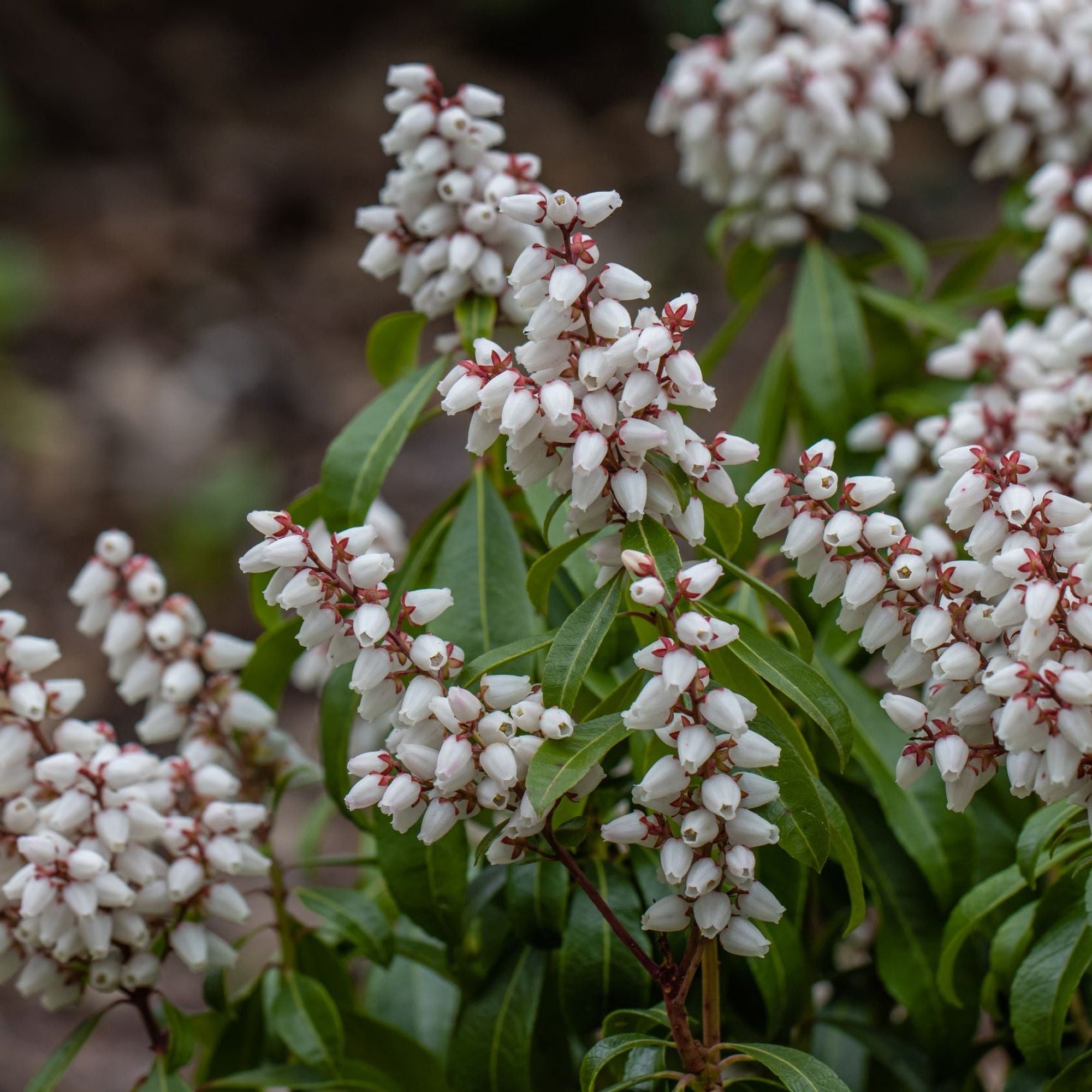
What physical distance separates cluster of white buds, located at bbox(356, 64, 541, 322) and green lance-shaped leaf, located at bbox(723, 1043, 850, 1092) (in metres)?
0.88

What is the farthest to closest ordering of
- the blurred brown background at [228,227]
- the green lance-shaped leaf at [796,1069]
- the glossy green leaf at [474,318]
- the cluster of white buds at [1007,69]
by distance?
1. the blurred brown background at [228,227]
2. the cluster of white buds at [1007,69]
3. the glossy green leaf at [474,318]
4. the green lance-shaped leaf at [796,1069]

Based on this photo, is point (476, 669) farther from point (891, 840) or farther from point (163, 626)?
point (891, 840)

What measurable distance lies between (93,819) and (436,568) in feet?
1.57

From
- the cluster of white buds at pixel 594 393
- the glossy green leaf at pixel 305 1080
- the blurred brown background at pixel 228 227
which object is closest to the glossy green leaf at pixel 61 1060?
the glossy green leaf at pixel 305 1080

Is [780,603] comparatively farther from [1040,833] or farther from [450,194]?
[450,194]

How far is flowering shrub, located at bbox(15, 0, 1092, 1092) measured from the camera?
3.70 feet

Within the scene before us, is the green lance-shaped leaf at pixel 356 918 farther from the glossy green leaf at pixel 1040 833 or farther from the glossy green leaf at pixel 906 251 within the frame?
the glossy green leaf at pixel 906 251

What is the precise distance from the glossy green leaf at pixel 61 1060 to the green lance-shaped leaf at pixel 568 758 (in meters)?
0.74

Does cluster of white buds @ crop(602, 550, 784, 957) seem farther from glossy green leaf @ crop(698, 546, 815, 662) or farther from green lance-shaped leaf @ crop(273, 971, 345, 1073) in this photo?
Answer: green lance-shaped leaf @ crop(273, 971, 345, 1073)

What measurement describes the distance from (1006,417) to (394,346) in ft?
2.65

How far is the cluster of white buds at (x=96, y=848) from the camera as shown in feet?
4.52

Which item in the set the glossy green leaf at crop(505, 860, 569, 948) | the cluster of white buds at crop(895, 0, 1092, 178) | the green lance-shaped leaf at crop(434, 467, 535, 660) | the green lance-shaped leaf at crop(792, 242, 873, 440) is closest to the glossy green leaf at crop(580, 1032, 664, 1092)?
the glossy green leaf at crop(505, 860, 569, 948)

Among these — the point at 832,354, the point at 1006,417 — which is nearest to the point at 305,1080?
the point at 1006,417

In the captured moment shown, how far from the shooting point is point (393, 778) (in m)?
1.18
